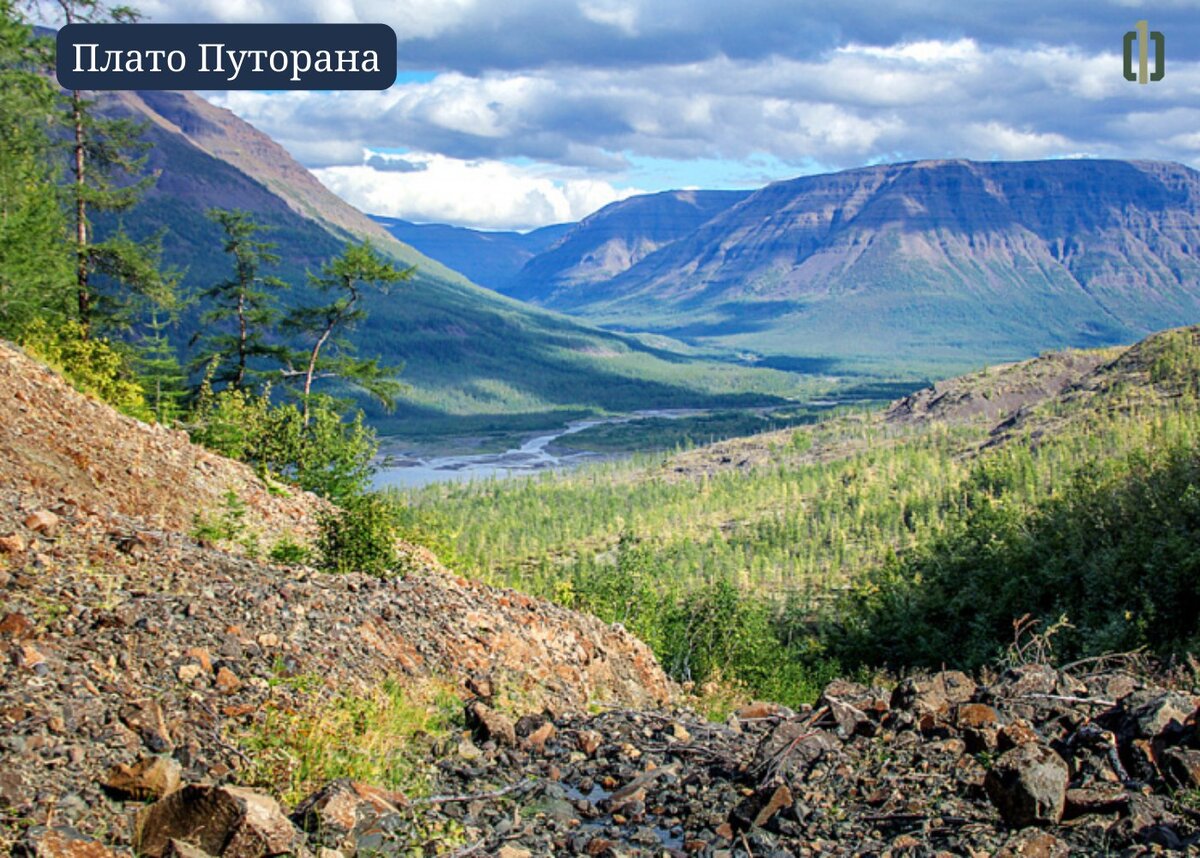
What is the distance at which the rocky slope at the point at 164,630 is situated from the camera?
8695 mm

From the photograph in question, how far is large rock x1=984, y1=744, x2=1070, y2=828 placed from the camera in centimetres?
887

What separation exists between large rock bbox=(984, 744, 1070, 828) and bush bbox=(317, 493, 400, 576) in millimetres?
9638

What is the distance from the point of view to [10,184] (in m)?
26.9

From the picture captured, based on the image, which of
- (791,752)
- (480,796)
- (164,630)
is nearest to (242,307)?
(164,630)

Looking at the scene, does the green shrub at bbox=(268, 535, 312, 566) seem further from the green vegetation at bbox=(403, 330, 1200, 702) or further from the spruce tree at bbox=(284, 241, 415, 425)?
the spruce tree at bbox=(284, 241, 415, 425)

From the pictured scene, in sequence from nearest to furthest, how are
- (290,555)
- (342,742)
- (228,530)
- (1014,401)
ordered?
1. (342,742)
2. (290,555)
3. (228,530)
4. (1014,401)

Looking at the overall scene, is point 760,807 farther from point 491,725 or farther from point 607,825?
point 491,725

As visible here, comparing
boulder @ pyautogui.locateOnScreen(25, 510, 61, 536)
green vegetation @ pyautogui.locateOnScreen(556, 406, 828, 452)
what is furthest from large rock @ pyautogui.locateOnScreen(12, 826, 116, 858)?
green vegetation @ pyautogui.locateOnScreen(556, 406, 828, 452)

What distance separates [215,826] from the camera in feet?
25.5

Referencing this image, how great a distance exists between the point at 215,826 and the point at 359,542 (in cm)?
885

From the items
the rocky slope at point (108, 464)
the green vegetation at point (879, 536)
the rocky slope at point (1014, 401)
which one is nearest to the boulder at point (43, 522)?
the rocky slope at point (108, 464)

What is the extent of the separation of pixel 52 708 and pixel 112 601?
2.33 m

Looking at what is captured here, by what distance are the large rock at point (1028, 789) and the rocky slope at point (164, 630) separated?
606cm

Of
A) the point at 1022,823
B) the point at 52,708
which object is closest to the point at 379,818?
the point at 52,708
